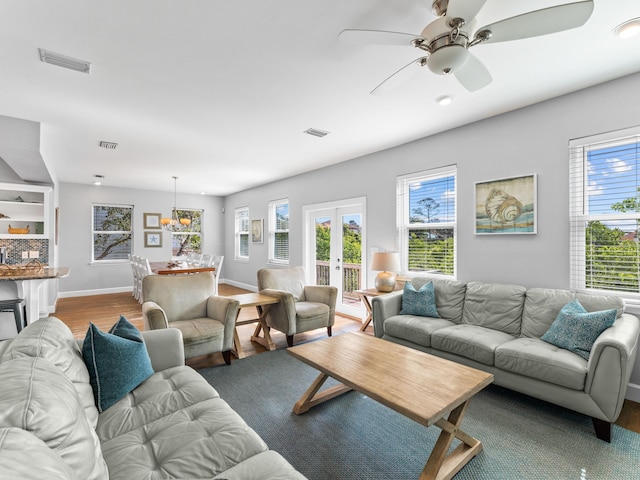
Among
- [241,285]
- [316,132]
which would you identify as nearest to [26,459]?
[316,132]

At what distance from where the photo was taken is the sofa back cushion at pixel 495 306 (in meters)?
3.02

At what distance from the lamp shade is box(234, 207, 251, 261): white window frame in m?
4.84

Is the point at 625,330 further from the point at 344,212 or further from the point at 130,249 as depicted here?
the point at 130,249

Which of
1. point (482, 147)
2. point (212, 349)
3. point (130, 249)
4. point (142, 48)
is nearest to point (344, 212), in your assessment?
point (482, 147)

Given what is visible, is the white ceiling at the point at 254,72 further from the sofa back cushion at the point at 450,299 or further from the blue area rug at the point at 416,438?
the blue area rug at the point at 416,438

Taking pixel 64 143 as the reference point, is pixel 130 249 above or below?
below

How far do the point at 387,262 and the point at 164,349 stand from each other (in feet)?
9.29

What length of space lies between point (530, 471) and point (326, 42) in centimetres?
291

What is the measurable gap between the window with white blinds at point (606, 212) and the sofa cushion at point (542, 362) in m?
0.86

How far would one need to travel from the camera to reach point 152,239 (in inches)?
324

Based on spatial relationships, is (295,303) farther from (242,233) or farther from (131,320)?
(242,233)

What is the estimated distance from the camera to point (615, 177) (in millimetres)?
2799

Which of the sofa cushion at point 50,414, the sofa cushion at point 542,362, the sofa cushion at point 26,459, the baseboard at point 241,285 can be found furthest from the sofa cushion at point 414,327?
the baseboard at point 241,285

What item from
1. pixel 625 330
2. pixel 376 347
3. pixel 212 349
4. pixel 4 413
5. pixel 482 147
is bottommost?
pixel 212 349
